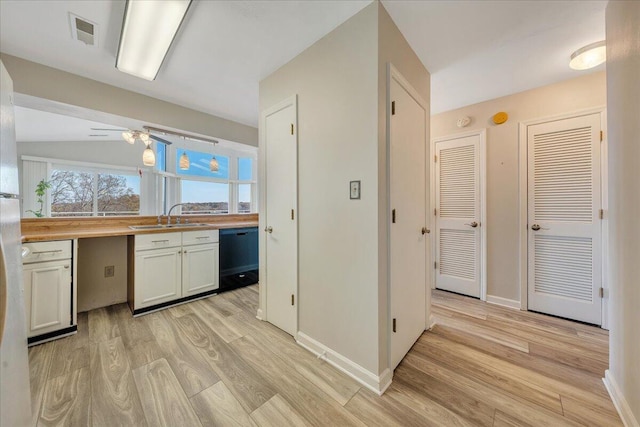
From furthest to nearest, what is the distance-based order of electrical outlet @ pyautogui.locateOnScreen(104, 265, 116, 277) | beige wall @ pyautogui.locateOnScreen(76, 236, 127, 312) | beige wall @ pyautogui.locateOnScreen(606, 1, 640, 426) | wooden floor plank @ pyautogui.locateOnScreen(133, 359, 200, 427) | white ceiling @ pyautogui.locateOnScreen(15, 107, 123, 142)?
white ceiling @ pyautogui.locateOnScreen(15, 107, 123, 142), electrical outlet @ pyautogui.locateOnScreen(104, 265, 116, 277), beige wall @ pyautogui.locateOnScreen(76, 236, 127, 312), wooden floor plank @ pyautogui.locateOnScreen(133, 359, 200, 427), beige wall @ pyautogui.locateOnScreen(606, 1, 640, 426)

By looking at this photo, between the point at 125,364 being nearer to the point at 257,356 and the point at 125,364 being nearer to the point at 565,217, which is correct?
the point at 257,356

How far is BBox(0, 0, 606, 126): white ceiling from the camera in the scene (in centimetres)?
145

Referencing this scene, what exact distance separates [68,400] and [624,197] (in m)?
3.32

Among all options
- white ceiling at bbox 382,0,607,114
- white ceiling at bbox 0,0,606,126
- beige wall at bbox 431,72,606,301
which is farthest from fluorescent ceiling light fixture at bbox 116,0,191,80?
beige wall at bbox 431,72,606,301

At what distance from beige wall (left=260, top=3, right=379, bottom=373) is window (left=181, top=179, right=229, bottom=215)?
3358 mm

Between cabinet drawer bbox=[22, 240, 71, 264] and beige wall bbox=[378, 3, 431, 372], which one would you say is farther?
cabinet drawer bbox=[22, 240, 71, 264]

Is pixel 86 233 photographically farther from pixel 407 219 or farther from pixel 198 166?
pixel 407 219

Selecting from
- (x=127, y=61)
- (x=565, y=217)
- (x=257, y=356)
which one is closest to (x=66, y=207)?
(x=127, y=61)

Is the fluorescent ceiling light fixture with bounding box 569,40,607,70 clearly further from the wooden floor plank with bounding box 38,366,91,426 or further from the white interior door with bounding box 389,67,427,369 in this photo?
the wooden floor plank with bounding box 38,366,91,426

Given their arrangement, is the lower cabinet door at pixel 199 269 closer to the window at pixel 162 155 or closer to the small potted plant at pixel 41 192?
the window at pixel 162 155

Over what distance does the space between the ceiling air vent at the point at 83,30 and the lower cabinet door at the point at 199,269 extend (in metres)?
1.96

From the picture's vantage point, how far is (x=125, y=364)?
162 centimetres

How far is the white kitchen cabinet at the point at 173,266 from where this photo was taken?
7.73 feet

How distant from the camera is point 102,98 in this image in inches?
88.3
